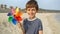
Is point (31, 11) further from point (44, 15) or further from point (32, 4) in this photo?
point (44, 15)

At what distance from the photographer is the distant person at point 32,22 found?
138 cm

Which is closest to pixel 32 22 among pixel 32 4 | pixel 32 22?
pixel 32 22

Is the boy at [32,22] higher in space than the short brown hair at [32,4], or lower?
lower

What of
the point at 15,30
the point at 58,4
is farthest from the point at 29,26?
the point at 58,4

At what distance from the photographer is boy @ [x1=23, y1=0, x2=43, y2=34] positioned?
1.38 metres

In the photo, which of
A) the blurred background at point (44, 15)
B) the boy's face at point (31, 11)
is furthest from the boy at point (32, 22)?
the blurred background at point (44, 15)

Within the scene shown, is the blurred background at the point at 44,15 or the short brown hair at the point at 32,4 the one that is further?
the blurred background at the point at 44,15

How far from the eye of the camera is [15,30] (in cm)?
152

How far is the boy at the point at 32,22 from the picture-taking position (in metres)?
1.38

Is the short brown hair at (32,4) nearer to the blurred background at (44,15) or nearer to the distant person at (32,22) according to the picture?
the distant person at (32,22)

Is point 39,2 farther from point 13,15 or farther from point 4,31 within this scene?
point 4,31

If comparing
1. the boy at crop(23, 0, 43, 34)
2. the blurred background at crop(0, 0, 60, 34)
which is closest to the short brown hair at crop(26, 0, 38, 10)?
the boy at crop(23, 0, 43, 34)

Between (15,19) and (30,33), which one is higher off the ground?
(15,19)

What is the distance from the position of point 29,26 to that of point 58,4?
0.31m
